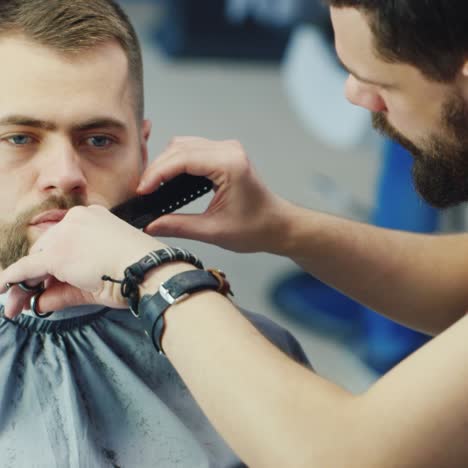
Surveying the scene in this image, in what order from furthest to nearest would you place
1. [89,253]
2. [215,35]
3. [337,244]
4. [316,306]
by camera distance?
[215,35], [316,306], [337,244], [89,253]

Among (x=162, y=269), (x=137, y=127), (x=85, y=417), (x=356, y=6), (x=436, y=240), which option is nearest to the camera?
(x=162, y=269)

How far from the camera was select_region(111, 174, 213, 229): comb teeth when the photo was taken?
5.80ft

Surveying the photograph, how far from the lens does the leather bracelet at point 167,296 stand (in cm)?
138

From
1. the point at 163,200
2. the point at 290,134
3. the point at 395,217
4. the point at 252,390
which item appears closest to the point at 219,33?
the point at 290,134

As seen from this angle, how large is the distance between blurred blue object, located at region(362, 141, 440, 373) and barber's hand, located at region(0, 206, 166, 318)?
195cm

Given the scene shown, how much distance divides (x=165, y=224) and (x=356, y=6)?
54 centimetres

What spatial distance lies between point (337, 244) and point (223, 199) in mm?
275

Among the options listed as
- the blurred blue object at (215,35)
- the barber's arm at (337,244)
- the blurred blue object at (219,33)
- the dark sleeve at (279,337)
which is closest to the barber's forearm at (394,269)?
the barber's arm at (337,244)

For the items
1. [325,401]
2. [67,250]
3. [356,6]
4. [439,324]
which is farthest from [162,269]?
[439,324]

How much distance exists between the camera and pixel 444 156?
169cm

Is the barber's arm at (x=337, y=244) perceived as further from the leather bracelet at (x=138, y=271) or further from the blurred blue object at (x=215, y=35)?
the blurred blue object at (x=215, y=35)

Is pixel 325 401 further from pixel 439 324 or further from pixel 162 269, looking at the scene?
pixel 439 324

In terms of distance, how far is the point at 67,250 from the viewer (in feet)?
4.81

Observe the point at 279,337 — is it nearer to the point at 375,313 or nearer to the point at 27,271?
the point at 27,271
